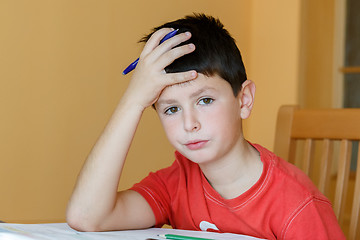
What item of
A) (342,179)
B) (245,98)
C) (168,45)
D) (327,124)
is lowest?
(342,179)

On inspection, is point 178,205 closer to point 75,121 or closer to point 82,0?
point 75,121

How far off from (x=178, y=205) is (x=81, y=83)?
718mm

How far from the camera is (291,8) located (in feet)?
7.89

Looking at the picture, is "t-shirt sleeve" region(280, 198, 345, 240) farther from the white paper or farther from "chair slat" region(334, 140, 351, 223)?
"chair slat" region(334, 140, 351, 223)

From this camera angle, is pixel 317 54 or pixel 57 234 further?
pixel 317 54

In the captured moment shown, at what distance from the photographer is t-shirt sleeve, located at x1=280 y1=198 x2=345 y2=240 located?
0.84 metres

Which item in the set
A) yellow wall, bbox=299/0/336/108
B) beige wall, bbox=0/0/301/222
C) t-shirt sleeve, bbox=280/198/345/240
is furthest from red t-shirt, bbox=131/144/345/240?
yellow wall, bbox=299/0/336/108

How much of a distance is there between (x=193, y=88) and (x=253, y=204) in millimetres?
234

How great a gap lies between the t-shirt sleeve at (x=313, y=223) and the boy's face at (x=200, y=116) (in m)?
0.17

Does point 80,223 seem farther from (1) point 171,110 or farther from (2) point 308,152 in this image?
(2) point 308,152

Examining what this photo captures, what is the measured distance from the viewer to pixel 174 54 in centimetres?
89

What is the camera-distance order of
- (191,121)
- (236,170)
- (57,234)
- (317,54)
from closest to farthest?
(57,234) < (191,121) < (236,170) < (317,54)

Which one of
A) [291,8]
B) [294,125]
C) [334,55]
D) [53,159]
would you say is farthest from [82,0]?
[334,55]

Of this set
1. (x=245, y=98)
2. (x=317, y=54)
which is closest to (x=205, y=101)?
(x=245, y=98)
